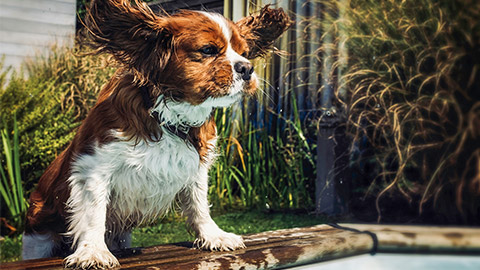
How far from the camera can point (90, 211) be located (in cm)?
216

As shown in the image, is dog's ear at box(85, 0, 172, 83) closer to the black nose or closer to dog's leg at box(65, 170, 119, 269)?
the black nose

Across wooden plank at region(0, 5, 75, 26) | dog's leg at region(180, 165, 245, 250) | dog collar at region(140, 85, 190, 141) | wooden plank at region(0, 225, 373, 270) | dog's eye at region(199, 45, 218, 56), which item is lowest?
wooden plank at region(0, 225, 373, 270)

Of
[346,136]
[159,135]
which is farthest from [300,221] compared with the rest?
[159,135]

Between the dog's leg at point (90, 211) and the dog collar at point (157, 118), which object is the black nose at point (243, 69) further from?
the dog's leg at point (90, 211)

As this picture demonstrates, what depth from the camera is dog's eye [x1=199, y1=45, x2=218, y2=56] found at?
2.14 m

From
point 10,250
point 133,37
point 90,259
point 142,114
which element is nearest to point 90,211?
point 90,259

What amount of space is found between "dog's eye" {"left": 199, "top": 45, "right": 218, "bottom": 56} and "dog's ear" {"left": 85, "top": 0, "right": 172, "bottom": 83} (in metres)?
0.14

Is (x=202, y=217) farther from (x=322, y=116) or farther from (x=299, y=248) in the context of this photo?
(x=322, y=116)

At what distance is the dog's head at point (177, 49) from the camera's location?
2.11m

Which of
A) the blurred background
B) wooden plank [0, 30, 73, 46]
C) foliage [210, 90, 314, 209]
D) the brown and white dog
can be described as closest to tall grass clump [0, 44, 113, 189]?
the blurred background

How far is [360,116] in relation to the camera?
12.5ft

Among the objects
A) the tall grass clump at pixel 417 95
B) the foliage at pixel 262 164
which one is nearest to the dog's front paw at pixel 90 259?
the foliage at pixel 262 164

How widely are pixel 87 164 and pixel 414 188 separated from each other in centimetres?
254

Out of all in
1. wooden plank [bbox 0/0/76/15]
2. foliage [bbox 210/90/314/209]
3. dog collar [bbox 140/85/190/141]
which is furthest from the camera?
foliage [bbox 210/90/314/209]
